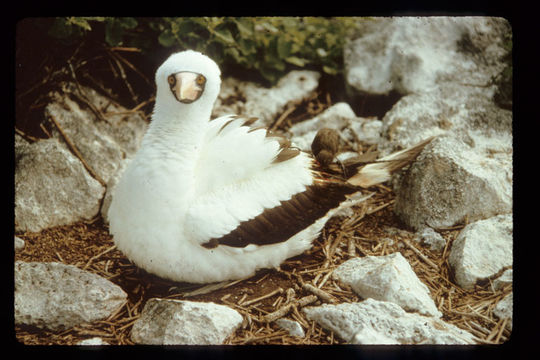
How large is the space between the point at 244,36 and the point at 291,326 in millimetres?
1544

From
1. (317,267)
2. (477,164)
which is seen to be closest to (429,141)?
(477,164)

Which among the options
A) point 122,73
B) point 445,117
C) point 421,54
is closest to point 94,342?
point 122,73

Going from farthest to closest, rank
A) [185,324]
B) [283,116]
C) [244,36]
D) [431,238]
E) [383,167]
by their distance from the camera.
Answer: [283,116], [244,36], [383,167], [431,238], [185,324]

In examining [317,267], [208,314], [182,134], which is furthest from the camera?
[317,267]

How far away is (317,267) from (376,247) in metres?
0.29

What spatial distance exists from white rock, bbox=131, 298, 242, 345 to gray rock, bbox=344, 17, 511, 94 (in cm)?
149

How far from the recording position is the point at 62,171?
113 inches

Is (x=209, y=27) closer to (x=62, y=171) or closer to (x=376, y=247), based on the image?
(x=62, y=171)

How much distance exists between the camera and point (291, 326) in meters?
2.41

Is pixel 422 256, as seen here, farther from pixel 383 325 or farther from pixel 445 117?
pixel 445 117

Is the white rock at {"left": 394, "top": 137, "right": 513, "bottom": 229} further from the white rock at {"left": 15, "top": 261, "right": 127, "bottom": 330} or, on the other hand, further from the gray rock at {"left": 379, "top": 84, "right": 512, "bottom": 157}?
the white rock at {"left": 15, "top": 261, "right": 127, "bottom": 330}

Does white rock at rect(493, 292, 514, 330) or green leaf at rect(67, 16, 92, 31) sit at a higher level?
green leaf at rect(67, 16, 92, 31)

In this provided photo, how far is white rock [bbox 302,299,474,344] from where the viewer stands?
2311 mm

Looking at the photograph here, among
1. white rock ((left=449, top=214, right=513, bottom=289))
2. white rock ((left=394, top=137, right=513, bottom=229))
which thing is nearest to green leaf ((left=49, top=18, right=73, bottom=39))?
white rock ((left=394, top=137, right=513, bottom=229))
